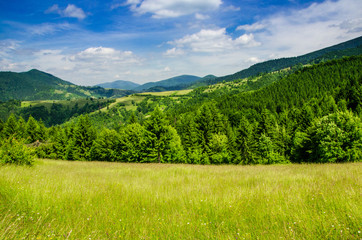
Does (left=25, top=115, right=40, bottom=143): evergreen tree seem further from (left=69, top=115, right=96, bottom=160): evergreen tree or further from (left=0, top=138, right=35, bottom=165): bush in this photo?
(left=0, top=138, right=35, bottom=165): bush

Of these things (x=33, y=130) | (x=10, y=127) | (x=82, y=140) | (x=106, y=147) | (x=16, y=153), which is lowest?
(x=106, y=147)

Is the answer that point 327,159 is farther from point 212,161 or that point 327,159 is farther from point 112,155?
point 112,155

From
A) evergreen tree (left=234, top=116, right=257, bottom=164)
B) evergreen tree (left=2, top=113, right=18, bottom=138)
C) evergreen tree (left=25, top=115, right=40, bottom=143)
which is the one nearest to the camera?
evergreen tree (left=234, top=116, right=257, bottom=164)

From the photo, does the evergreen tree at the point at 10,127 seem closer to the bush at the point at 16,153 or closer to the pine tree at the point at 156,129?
the pine tree at the point at 156,129

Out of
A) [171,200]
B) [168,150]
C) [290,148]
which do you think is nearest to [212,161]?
[168,150]

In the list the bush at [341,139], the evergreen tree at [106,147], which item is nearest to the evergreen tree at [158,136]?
the evergreen tree at [106,147]

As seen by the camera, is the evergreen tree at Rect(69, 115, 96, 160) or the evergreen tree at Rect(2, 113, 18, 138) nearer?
the evergreen tree at Rect(69, 115, 96, 160)

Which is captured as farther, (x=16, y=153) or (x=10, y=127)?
(x=10, y=127)

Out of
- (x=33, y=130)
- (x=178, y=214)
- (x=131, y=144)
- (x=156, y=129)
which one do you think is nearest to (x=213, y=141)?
(x=156, y=129)

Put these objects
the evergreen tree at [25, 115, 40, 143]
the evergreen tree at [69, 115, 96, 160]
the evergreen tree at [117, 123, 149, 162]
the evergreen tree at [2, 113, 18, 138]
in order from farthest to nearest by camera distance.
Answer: the evergreen tree at [25, 115, 40, 143]
the evergreen tree at [2, 113, 18, 138]
the evergreen tree at [69, 115, 96, 160]
the evergreen tree at [117, 123, 149, 162]

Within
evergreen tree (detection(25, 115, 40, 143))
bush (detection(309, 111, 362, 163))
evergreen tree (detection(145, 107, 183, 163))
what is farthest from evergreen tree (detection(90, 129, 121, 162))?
bush (detection(309, 111, 362, 163))

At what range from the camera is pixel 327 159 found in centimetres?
3403

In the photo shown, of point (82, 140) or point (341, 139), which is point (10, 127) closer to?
point (82, 140)

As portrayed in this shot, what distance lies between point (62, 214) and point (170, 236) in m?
2.53
